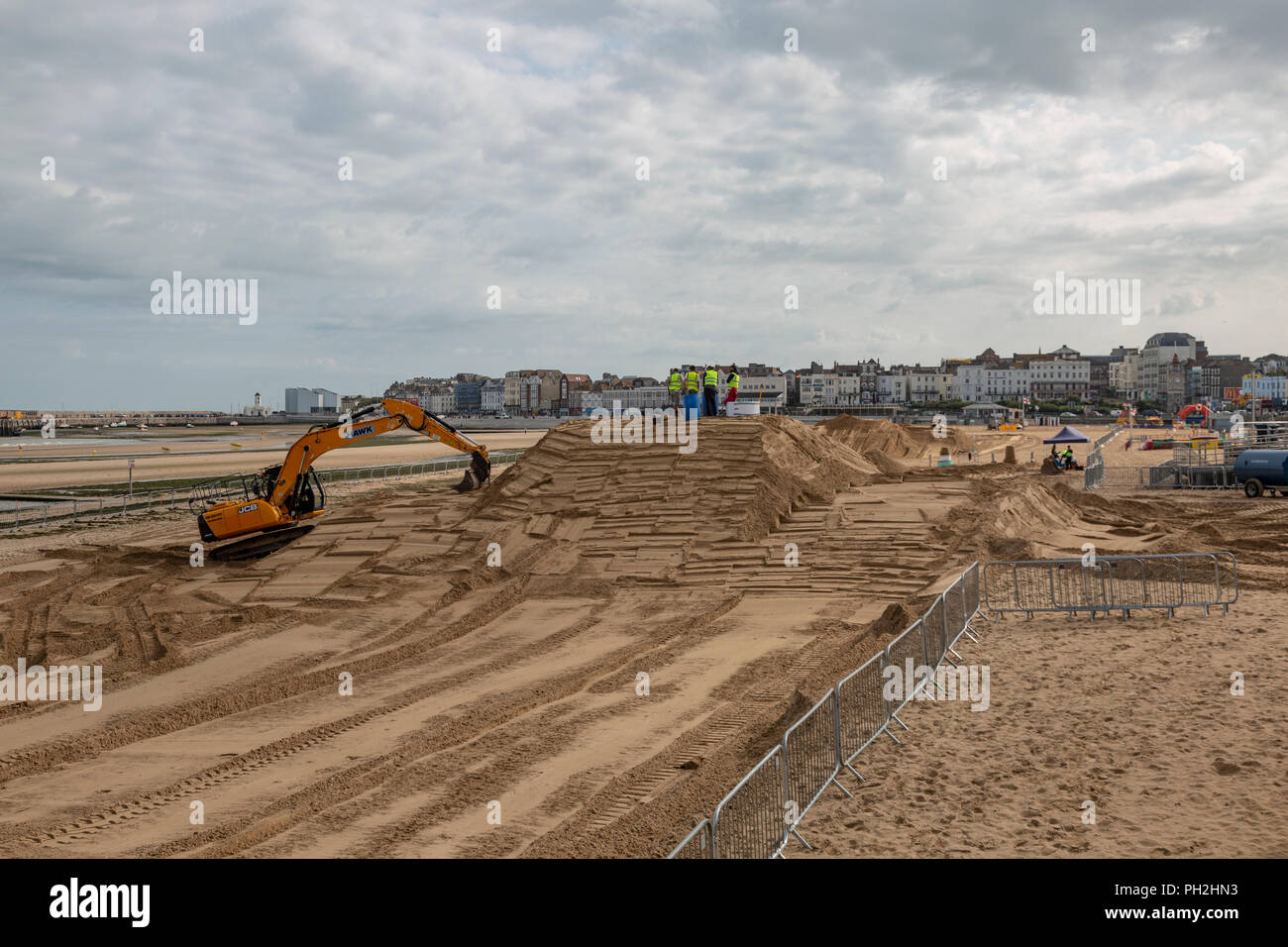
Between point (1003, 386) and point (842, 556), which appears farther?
point (1003, 386)

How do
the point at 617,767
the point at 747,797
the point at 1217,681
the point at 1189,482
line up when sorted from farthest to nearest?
the point at 1189,482
the point at 1217,681
the point at 617,767
the point at 747,797

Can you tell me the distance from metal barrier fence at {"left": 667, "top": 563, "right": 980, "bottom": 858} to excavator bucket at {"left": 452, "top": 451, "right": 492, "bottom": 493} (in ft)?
59.8

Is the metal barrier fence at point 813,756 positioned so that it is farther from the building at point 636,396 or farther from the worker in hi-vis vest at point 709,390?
the building at point 636,396

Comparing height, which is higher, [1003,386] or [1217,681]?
[1003,386]

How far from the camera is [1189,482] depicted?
3581 centimetres

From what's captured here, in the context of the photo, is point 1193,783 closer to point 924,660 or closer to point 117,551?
point 924,660

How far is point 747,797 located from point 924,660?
17.1ft

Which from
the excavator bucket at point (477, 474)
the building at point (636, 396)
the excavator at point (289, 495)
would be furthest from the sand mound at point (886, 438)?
the building at point (636, 396)

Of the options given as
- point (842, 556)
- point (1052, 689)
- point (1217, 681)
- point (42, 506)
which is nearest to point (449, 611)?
point (842, 556)

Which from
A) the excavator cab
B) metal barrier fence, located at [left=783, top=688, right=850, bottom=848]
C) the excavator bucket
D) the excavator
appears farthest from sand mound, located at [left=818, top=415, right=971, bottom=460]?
metal barrier fence, located at [left=783, top=688, right=850, bottom=848]

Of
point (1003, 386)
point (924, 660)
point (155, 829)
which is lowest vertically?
point (155, 829)

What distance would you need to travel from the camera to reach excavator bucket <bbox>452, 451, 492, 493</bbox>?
2836 cm

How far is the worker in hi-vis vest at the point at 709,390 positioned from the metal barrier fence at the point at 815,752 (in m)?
16.4

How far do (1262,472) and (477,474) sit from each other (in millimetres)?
26338
